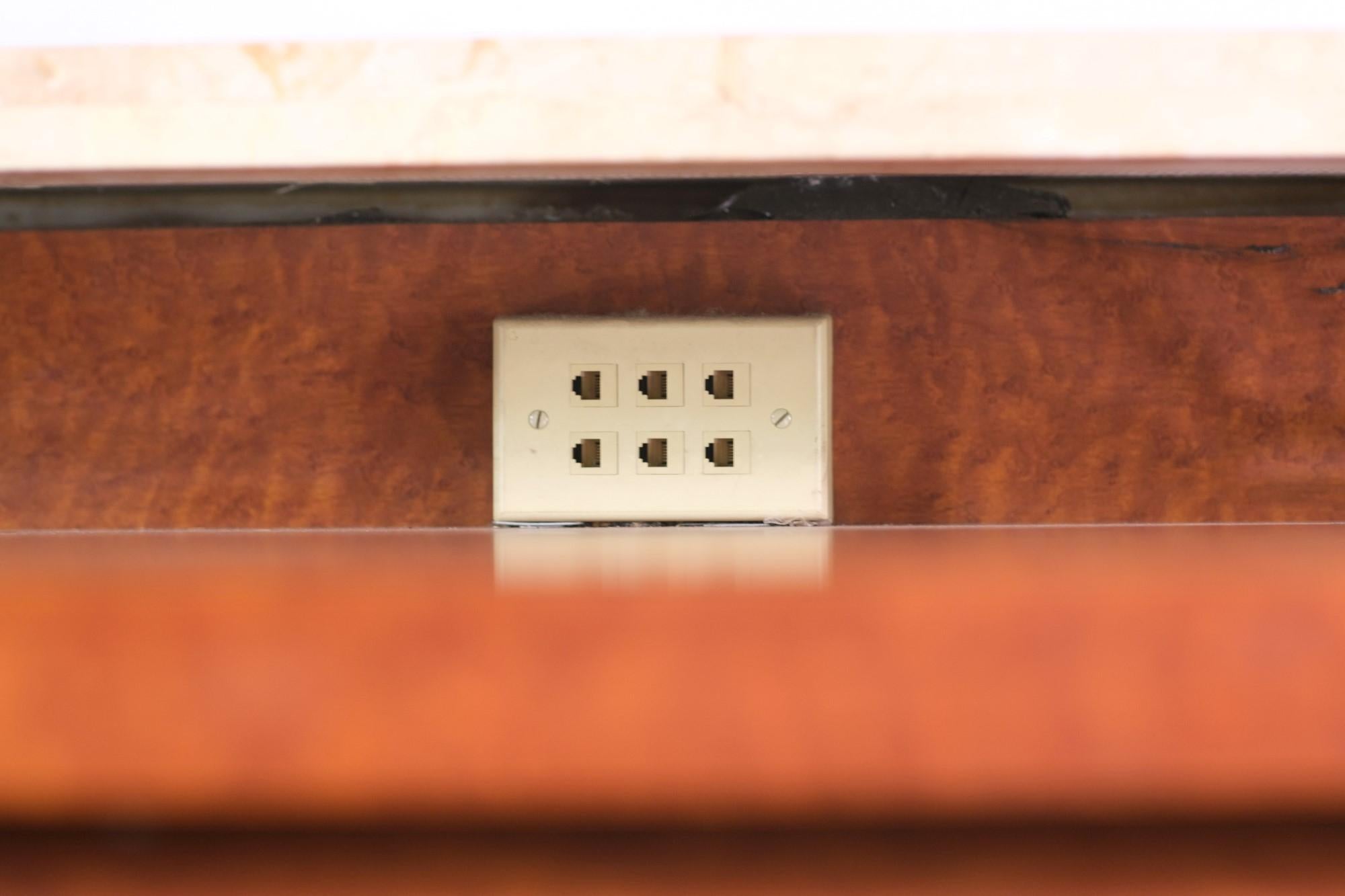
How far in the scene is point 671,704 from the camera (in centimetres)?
17

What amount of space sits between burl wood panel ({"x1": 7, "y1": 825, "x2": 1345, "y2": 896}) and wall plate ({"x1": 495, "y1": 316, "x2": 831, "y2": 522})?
363 mm

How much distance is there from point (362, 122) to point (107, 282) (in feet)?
0.95

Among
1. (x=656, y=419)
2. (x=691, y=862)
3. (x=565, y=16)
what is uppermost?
(x=565, y=16)

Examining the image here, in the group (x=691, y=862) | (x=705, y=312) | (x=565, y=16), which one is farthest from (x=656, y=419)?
(x=691, y=862)

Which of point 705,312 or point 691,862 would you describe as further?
point 705,312

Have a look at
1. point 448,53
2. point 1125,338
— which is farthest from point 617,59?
point 1125,338

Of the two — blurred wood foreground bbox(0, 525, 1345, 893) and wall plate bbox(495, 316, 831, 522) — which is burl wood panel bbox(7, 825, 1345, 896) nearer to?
blurred wood foreground bbox(0, 525, 1345, 893)

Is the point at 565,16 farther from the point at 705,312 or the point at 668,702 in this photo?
the point at 668,702

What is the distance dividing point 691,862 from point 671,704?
50 mm

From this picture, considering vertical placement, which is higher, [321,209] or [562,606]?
[321,209]

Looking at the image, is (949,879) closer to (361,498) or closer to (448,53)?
(448,53)

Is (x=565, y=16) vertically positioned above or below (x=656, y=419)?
above

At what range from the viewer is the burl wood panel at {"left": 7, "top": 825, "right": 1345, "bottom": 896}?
0.20 metres

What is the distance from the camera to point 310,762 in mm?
169
